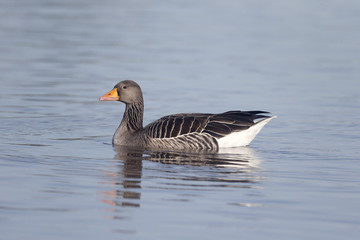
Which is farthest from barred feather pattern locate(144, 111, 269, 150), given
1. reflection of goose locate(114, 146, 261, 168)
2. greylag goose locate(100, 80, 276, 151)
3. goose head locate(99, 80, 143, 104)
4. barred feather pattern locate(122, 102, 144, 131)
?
goose head locate(99, 80, 143, 104)

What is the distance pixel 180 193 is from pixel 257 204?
1.17 m

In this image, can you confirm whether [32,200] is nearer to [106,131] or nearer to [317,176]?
[317,176]

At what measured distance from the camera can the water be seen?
8.80m

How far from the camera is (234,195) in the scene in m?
9.88

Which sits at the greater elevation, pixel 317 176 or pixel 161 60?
pixel 161 60

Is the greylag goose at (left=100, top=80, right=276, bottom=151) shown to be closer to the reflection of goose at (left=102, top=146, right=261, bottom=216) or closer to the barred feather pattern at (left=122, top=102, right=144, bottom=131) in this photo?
the reflection of goose at (left=102, top=146, right=261, bottom=216)

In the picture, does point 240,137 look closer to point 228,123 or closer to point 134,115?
point 228,123

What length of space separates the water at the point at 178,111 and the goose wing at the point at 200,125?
0.54 m

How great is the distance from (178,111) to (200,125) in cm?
428

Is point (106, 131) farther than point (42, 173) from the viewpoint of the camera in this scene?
Yes

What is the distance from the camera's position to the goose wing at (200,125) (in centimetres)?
1395

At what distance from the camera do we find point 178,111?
1827cm

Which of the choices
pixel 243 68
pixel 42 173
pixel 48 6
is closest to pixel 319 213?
pixel 42 173

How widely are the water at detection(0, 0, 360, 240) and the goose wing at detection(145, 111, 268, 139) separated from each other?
54 cm
